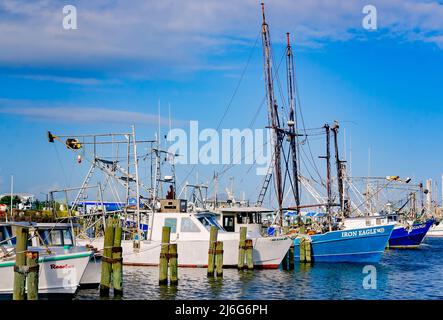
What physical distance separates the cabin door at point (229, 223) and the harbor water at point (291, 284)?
4829mm

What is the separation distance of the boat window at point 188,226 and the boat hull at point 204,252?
0.69 metres

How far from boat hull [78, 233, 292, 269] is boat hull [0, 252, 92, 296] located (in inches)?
484

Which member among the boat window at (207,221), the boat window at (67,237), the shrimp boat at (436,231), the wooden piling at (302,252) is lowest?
the shrimp boat at (436,231)

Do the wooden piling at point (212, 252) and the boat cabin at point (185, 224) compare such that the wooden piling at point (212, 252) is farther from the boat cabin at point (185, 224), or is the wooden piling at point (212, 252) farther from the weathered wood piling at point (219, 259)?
the boat cabin at point (185, 224)

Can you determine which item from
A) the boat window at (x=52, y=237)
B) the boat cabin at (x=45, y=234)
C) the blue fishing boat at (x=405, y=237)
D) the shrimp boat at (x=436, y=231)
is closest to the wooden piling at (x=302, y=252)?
the boat cabin at (x=45, y=234)

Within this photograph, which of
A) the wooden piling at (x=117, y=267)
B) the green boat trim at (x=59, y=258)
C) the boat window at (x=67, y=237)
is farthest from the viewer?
the boat window at (x=67, y=237)

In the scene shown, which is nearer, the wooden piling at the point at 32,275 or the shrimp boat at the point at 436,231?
the wooden piling at the point at 32,275

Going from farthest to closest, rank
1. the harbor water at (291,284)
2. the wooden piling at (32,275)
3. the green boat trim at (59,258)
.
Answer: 1. the harbor water at (291,284)
2. the green boat trim at (59,258)
3. the wooden piling at (32,275)

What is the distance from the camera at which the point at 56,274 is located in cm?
2406

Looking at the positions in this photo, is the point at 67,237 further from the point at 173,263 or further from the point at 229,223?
the point at 229,223

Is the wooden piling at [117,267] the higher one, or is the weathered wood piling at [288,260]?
the wooden piling at [117,267]

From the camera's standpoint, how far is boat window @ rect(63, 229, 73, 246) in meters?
27.4

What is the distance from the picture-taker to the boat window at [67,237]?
89.9 ft

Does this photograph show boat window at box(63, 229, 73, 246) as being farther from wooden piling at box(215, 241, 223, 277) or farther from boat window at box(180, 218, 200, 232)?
boat window at box(180, 218, 200, 232)
